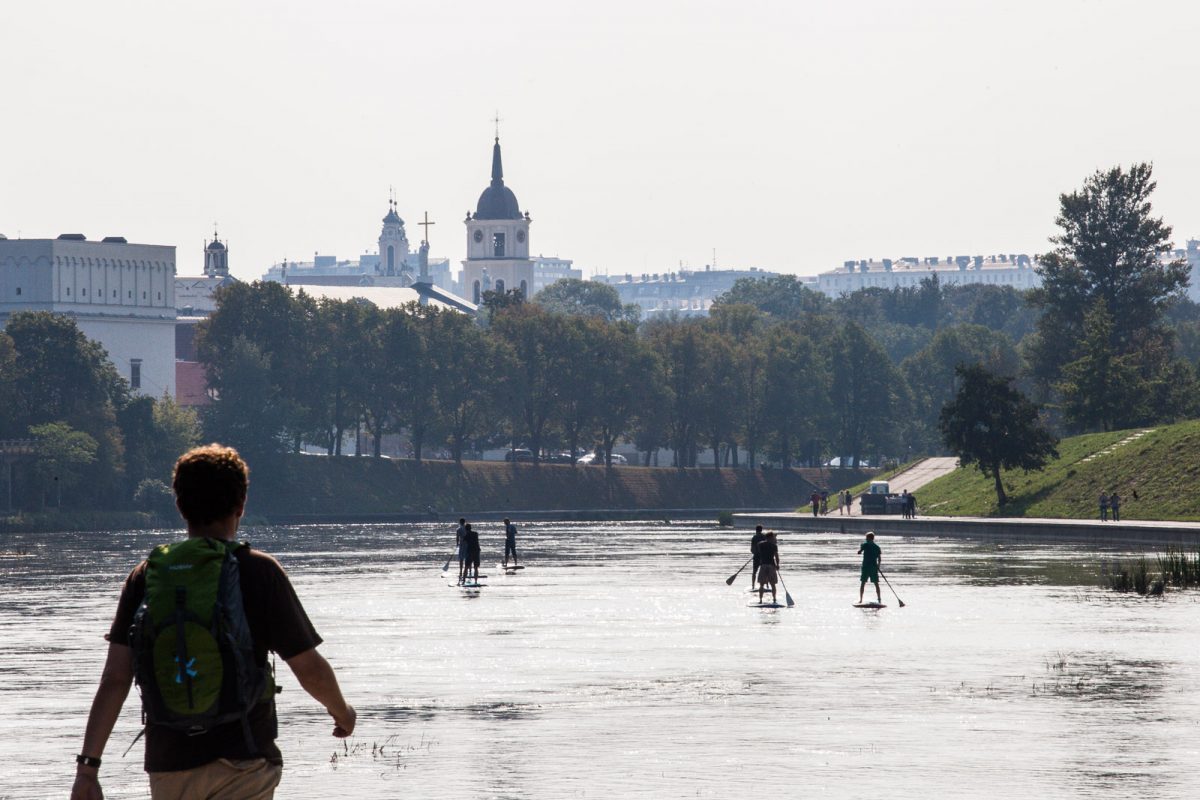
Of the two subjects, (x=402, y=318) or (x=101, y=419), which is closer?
(x=101, y=419)

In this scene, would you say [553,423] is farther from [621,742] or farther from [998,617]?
[621,742]

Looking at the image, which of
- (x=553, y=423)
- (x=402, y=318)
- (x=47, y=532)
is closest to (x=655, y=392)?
(x=553, y=423)

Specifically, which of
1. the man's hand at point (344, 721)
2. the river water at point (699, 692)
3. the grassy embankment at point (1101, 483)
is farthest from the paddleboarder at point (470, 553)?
the man's hand at point (344, 721)

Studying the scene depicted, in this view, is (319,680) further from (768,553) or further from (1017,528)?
(1017,528)

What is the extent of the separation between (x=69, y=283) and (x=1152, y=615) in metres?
125

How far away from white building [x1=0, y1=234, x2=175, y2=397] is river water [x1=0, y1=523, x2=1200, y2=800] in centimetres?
10567

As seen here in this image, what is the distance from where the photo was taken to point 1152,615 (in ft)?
119

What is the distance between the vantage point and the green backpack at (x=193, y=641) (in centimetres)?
872

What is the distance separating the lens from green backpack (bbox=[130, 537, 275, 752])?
28.6 ft

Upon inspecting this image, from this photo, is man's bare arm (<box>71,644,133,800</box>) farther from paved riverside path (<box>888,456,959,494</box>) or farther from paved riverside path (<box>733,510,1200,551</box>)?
paved riverside path (<box>888,456,959,494</box>)

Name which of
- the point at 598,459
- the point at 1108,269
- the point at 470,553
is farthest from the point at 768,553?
the point at 598,459

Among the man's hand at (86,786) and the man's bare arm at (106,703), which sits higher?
the man's bare arm at (106,703)

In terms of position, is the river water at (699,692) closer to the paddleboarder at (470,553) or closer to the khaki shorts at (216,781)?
the paddleboarder at (470,553)

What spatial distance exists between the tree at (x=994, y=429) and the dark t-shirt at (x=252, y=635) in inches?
3252
